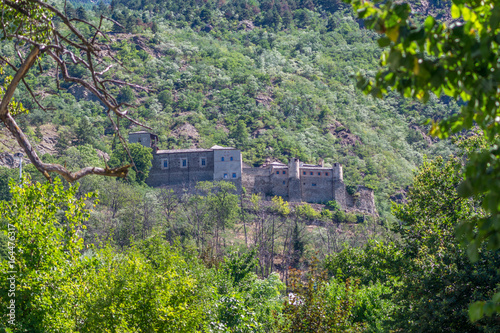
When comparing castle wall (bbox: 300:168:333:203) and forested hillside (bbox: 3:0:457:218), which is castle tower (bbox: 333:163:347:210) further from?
forested hillside (bbox: 3:0:457:218)

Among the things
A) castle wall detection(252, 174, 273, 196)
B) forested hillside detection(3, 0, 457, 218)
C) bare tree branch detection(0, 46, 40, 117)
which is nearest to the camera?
bare tree branch detection(0, 46, 40, 117)

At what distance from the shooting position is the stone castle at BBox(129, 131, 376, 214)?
56.8 m

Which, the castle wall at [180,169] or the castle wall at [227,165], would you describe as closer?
the castle wall at [227,165]

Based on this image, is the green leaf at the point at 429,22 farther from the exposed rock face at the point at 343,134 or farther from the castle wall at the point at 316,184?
the exposed rock face at the point at 343,134

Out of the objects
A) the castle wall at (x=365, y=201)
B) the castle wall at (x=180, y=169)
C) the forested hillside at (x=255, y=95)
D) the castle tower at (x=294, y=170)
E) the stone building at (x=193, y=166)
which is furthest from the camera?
the forested hillside at (x=255, y=95)

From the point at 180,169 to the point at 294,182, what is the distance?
11875 mm

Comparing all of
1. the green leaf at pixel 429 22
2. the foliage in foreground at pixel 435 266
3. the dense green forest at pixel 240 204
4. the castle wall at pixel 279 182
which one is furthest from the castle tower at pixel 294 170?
the green leaf at pixel 429 22

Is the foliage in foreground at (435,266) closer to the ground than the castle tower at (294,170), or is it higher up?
closer to the ground

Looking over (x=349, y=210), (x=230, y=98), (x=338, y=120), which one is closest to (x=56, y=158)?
(x=349, y=210)

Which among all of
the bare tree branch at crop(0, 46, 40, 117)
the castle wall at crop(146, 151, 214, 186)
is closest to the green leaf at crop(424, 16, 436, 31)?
the bare tree branch at crop(0, 46, 40, 117)

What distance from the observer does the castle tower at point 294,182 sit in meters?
56.1

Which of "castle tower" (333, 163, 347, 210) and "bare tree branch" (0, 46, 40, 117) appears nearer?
"bare tree branch" (0, 46, 40, 117)

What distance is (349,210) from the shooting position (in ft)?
186

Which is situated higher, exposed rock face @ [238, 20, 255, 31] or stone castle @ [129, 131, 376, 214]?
exposed rock face @ [238, 20, 255, 31]
